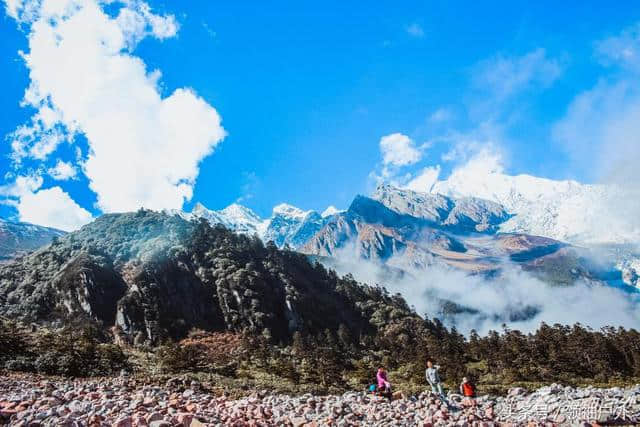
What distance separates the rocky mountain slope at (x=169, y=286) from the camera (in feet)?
247

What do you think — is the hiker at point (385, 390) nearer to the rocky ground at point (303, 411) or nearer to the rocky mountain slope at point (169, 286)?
the rocky ground at point (303, 411)

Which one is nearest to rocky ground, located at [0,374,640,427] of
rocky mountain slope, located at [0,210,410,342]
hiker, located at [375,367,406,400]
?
hiker, located at [375,367,406,400]

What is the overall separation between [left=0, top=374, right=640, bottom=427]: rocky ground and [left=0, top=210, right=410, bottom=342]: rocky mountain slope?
2166 inches

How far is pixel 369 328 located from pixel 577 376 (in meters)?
51.2

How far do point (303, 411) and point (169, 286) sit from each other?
72.0 metres

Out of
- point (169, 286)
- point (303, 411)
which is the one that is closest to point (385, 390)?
point (303, 411)

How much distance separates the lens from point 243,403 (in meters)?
20.2

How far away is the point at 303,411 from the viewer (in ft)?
63.0

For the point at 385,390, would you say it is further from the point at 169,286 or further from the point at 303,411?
the point at 169,286

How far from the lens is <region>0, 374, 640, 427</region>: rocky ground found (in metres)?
14.7

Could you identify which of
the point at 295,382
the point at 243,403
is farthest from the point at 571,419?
the point at 295,382

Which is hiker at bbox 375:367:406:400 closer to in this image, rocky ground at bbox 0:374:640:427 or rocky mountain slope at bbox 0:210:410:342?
rocky ground at bbox 0:374:640:427

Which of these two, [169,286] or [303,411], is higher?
[169,286]

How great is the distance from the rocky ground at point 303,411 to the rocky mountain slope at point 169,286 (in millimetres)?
55010
